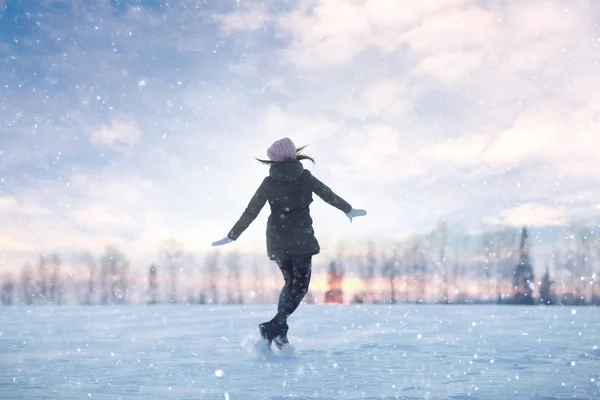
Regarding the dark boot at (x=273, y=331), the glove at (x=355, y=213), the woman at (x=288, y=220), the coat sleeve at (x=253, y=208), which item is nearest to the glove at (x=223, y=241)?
the woman at (x=288, y=220)

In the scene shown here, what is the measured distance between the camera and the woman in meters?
5.09

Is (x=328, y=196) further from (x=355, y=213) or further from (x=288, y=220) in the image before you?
(x=288, y=220)

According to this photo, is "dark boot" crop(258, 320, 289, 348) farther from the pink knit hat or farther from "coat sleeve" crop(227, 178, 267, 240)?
the pink knit hat

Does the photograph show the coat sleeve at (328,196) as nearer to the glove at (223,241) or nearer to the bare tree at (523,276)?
the glove at (223,241)

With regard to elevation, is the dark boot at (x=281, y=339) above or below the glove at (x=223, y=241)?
below

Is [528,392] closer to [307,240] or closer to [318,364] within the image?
[318,364]

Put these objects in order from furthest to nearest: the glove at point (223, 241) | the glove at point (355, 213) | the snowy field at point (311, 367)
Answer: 1. the glove at point (355, 213)
2. the glove at point (223, 241)
3. the snowy field at point (311, 367)

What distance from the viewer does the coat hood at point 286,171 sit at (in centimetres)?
513

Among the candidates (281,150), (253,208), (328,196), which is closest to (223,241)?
(253,208)

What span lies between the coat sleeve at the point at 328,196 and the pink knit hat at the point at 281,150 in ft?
1.18

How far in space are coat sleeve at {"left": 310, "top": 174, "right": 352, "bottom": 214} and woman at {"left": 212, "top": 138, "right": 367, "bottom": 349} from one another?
74mm

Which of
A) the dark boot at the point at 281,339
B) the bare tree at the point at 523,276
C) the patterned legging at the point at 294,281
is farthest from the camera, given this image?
the bare tree at the point at 523,276

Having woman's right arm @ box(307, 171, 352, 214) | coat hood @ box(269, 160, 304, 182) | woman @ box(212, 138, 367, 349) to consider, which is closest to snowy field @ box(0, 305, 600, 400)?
woman @ box(212, 138, 367, 349)

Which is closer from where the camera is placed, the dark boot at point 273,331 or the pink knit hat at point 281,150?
the dark boot at point 273,331
